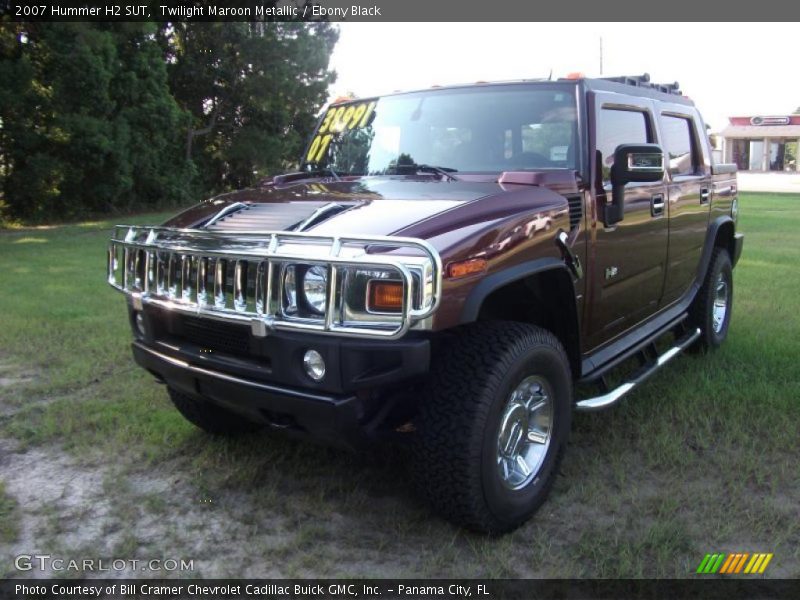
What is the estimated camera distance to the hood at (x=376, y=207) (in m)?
2.88

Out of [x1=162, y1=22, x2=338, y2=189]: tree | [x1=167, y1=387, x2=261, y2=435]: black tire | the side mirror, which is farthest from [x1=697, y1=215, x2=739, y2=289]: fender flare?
[x1=162, y1=22, x2=338, y2=189]: tree

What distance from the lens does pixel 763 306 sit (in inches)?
279

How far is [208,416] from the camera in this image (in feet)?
12.7

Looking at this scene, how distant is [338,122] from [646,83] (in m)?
2.06

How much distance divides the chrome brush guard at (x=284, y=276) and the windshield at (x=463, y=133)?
1324 millimetres

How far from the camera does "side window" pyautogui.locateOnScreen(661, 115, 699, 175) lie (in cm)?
478

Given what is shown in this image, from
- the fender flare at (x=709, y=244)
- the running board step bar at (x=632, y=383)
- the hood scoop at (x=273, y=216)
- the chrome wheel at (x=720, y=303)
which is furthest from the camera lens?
the chrome wheel at (x=720, y=303)

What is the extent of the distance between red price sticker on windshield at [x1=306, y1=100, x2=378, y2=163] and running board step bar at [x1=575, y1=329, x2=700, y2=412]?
210 centimetres

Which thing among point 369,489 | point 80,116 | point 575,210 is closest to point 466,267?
point 575,210

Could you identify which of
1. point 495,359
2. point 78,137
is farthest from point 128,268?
point 78,137

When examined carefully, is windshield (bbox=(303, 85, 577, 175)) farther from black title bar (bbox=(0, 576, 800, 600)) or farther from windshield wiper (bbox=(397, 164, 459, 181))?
black title bar (bbox=(0, 576, 800, 600))

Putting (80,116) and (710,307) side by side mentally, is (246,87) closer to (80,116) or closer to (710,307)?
(80,116)

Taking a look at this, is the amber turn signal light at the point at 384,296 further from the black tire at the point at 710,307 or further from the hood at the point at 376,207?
the black tire at the point at 710,307

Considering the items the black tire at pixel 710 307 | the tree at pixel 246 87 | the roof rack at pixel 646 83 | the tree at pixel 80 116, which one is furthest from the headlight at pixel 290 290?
the tree at pixel 246 87
